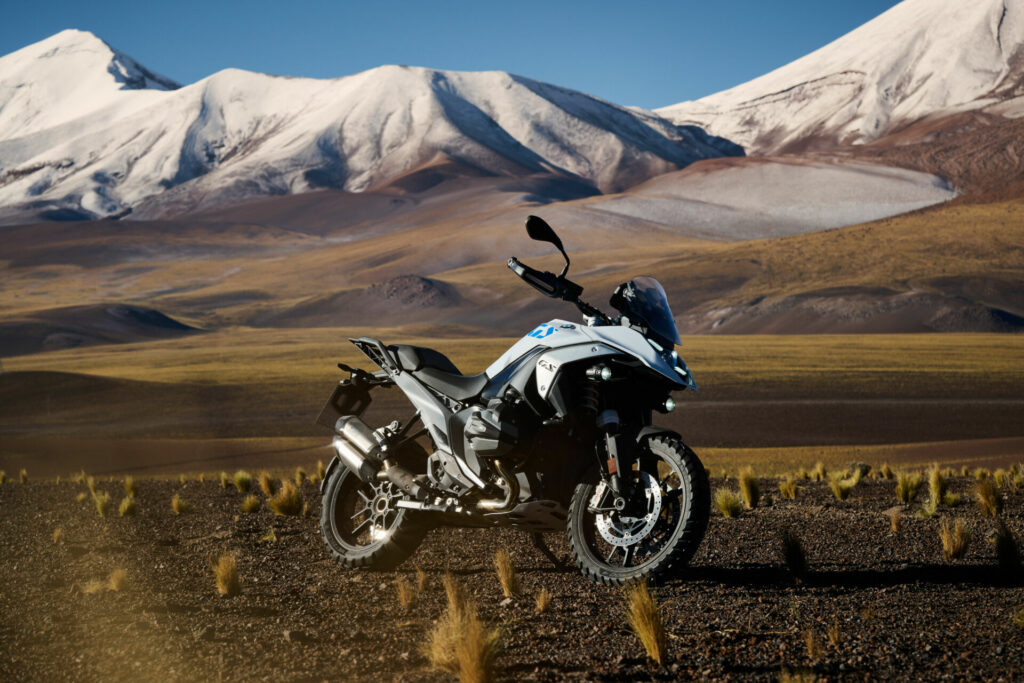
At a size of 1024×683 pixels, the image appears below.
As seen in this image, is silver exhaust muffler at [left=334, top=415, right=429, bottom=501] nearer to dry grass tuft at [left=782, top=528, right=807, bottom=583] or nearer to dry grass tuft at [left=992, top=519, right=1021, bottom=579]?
dry grass tuft at [left=782, top=528, right=807, bottom=583]

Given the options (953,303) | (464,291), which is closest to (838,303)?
(953,303)

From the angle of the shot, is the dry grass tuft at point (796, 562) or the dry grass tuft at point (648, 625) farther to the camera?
the dry grass tuft at point (796, 562)

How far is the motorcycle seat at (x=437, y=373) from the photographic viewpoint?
7180 millimetres

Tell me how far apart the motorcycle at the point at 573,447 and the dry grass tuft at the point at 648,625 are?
965mm

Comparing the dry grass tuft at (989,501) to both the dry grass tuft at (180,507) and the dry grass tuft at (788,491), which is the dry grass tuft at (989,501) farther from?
the dry grass tuft at (180,507)

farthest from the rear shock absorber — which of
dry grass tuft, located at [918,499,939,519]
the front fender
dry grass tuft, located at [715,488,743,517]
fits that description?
dry grass tuft, located at [918,499,939,519]

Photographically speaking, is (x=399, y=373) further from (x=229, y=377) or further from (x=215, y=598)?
(x=229, y=377)

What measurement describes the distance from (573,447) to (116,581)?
3.14 m

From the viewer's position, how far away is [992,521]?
9250mm

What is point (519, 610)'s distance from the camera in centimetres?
607

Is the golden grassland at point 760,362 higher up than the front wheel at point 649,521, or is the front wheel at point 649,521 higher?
the front wheel at point 649,521

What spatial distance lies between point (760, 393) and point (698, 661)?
45.3 metres

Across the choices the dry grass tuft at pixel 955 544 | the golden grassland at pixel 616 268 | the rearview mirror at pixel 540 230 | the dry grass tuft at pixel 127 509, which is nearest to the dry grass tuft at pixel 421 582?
the rearview mirror at pixel 540 230

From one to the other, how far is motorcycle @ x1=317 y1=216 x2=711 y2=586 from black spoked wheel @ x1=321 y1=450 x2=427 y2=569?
2 cm
